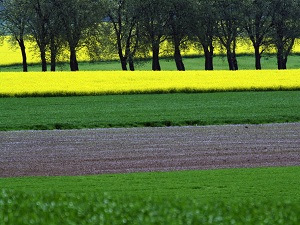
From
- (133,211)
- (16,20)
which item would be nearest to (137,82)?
(133,211)

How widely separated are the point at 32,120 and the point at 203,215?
1906 cm

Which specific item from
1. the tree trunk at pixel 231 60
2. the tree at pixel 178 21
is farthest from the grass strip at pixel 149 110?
the tree trunk at pixel 231 60

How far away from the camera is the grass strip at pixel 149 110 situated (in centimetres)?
2730

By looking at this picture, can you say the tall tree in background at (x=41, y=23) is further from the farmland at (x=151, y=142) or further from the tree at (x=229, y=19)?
the farmland at (x=151, y=142)

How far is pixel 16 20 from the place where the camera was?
252 feet

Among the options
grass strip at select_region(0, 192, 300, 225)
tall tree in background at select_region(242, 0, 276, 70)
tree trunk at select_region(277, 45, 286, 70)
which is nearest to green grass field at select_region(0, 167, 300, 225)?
grass strip at select_region(0, 192, 300, 225)

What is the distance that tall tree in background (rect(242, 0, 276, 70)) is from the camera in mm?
75812

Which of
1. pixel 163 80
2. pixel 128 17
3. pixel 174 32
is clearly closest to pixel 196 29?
pixel 174 32

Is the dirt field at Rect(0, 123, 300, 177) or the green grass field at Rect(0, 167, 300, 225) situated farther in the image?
the dirt field at Rect(0, 123, 300, 177)

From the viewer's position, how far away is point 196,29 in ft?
231

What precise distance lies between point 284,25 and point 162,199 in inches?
2637

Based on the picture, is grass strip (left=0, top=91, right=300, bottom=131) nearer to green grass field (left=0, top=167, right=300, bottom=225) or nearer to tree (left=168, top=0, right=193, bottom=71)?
green grass field (left=0, top=167, right=300, bottom=225)

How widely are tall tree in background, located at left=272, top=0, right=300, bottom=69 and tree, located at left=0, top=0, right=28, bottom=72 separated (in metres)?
24.0

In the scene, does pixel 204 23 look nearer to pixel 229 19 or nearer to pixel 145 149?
pixel 229 19
